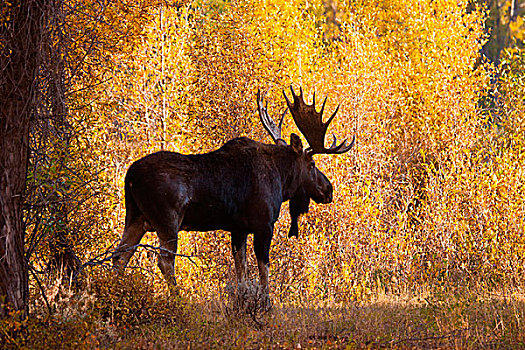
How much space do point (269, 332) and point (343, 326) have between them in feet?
3.14

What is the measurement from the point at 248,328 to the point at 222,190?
1730 millimetres

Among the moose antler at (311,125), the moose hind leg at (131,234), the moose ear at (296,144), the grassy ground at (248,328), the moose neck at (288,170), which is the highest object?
the moose antler at (311,125)

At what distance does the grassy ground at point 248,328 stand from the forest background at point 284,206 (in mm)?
28

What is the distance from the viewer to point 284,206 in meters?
12.3

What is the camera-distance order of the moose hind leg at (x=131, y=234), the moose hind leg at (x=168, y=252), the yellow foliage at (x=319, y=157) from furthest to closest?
the yellow foliage at (x=319, y=157) < the moose hind leg at (x=131, y=234) < the moose hind leg at (x=168, y=252)

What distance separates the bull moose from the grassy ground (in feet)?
2.14

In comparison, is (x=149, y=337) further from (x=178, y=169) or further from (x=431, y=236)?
(x=431, y=236)

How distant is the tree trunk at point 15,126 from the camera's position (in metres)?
5.45

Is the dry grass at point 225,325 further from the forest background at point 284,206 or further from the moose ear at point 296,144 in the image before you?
the moose ear at point 296,144

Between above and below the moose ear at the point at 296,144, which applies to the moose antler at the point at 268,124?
above

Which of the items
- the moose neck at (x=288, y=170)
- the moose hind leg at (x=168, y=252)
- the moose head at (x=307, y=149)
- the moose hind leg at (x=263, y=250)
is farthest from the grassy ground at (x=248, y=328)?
the moose head at (x=307, y=149)

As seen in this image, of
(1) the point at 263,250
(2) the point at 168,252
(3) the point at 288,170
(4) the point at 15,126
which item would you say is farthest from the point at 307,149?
(4) the point at 15,126

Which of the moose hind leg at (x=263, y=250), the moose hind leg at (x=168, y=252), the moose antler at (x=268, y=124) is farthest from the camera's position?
the moose antler at (x=268, y=124)

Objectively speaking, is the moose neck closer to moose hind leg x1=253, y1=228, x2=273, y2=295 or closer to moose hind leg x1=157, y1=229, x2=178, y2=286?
moose hind leg x1=253, y1=228, x2=273, y2=295
